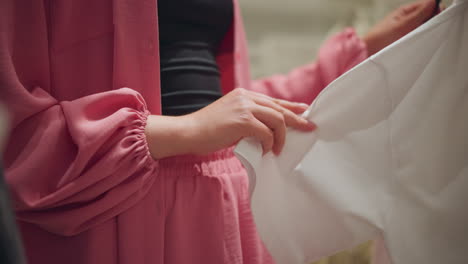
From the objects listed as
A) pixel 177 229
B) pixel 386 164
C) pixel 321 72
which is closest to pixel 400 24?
pixel 321 72

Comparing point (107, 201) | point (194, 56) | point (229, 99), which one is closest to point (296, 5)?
point (194, 56)

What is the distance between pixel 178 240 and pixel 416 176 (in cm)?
34

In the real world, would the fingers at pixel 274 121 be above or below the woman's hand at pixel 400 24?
below

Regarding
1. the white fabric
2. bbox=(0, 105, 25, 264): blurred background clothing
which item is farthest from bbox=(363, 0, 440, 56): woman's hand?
bbox=(0, 105, 25, 264): blurred background clothing

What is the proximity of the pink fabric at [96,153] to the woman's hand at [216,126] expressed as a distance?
0.02 m

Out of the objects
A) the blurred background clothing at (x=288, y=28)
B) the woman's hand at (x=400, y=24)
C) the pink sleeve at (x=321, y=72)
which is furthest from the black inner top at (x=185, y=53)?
the blurred background clothing at (x=288, y=28)

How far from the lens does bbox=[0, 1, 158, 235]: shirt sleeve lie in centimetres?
35

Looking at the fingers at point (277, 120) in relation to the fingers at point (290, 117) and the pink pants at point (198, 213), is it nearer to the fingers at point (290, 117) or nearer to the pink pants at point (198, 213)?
the fingers at point (290, 117)

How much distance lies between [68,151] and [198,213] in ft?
0.59

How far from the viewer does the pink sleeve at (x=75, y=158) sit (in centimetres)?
35

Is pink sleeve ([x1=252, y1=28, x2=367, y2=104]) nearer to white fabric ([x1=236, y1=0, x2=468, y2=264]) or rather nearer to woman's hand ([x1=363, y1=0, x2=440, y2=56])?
woman's hand ([x1=363, y1=0, x2=440, y2=56])

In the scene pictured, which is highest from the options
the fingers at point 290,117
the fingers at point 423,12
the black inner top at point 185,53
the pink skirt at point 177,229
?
the fingers at point 423,12

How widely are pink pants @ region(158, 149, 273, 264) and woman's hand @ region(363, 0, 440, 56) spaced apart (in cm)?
41

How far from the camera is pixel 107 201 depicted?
0.38 m
